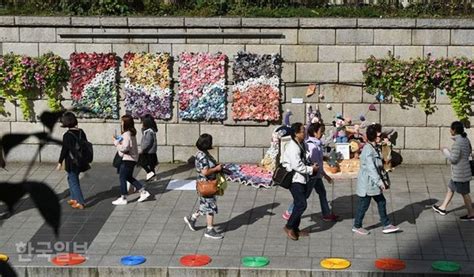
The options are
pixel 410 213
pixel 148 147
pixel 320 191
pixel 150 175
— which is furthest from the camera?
pixel 150 175

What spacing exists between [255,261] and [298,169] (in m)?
1.40

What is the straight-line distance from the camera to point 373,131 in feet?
36.1

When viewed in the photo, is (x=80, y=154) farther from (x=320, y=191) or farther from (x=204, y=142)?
(x=320, y=191)

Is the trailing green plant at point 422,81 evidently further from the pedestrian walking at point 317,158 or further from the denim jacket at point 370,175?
the denim jacket at point 370,175

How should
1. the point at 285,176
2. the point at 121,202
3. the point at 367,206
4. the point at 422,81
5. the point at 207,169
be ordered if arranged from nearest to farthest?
the point at 285,176
the point at 207,169
the point at 367,206
the point at 121,202
the point at 422,81

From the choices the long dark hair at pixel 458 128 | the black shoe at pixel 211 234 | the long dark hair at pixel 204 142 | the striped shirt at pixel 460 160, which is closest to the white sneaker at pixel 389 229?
the striped shirt at pixel 460 160

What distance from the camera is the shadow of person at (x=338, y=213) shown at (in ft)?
38.1

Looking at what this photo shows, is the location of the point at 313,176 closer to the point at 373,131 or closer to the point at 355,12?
the point at 373,131

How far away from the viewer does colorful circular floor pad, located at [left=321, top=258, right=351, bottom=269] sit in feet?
32.5

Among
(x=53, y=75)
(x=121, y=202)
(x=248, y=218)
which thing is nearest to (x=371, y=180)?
(x=248, y=218)

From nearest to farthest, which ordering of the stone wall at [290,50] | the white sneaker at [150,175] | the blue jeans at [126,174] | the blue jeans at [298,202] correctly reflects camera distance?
the blue jeans at [298,202], the blue jeans at [126,174], the white sneaker at [150,175], the stone wall at [290,50]

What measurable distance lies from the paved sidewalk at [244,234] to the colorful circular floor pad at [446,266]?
0.10m

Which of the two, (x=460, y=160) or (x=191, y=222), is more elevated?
(x=460, y=160)

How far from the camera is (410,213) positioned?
1227cm
